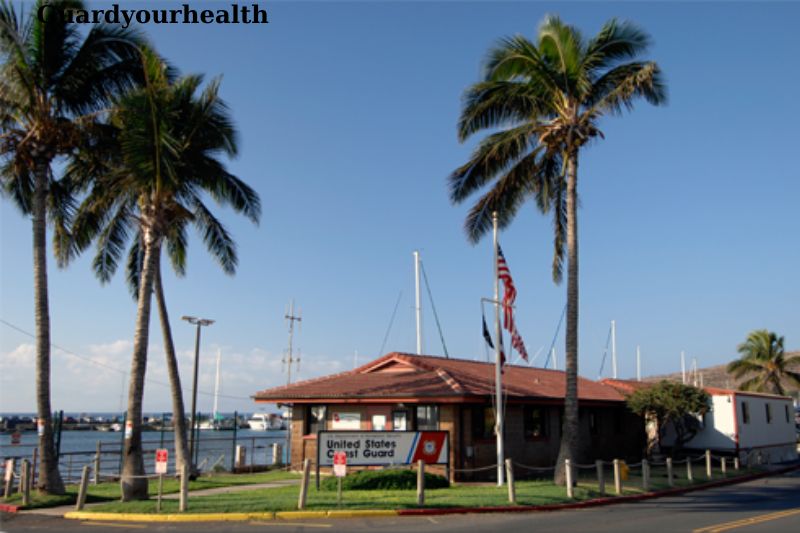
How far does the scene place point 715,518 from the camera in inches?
633

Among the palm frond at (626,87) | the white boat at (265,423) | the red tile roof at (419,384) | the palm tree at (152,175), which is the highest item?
the palm frond at (626,87)

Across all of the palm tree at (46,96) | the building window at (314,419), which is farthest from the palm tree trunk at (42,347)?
the building window at (314,419)

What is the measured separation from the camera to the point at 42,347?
2023cm

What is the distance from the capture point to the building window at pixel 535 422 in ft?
88.7

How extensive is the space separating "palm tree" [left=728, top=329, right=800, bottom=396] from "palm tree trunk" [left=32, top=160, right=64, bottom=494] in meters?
54.1

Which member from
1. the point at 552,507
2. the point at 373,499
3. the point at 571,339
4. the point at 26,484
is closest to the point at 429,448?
the point at 373,499

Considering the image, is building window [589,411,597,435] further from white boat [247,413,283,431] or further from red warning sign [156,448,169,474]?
white boat [247,413,283,431]

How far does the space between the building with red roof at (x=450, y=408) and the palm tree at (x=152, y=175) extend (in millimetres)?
5157

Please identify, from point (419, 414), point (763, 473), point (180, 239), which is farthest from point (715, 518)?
point (180, 239)

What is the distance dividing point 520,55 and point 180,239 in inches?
621

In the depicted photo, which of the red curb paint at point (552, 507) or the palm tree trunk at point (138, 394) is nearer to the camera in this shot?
the red curb paint at point (552, 507)

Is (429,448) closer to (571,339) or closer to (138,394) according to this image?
(571,339)

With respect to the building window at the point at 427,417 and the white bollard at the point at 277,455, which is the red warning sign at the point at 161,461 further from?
the white bollard at the point at 277,455

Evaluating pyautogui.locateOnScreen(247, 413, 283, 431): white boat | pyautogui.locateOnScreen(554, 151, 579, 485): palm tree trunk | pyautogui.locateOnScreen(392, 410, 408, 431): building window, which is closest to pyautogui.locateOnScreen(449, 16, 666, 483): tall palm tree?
pyautogui.locateOnScreen(554, 151, 579, 485): palm tree trunk
